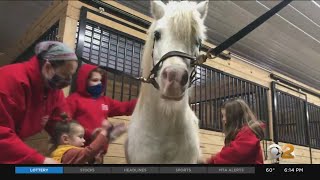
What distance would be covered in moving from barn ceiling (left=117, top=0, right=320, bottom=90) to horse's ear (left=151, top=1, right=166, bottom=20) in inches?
6.7

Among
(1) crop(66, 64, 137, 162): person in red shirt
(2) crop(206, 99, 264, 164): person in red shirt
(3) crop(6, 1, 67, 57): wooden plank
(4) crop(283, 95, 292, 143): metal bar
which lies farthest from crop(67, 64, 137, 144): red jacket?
(4) crop(283, 95, 292, 143): metal bar

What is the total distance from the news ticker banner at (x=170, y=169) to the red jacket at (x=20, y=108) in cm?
2

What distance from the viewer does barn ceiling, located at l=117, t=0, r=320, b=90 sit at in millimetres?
660

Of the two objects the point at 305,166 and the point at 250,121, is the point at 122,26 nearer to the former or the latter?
the point at 250,121

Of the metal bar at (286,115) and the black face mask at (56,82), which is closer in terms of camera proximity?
the black face mask at (56,82)

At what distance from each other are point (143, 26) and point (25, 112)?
435 millimetres

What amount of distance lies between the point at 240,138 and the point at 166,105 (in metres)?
0.18

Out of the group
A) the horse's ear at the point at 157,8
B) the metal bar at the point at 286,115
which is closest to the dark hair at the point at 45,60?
the horse's ear at the point at 157,8

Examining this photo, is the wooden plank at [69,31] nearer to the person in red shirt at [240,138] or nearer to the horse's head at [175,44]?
the horse's head at [175,44]

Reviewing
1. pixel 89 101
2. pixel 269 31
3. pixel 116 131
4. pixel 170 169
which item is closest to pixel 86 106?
pixel 89 101

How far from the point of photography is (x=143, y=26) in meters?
0.78

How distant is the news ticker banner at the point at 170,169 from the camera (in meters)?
0.44

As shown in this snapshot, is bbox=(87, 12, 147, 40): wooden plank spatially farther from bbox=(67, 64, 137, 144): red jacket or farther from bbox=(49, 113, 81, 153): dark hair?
bbox=(49, 113, 81, 153): dark hair

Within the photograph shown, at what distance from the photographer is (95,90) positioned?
1.96 ft
